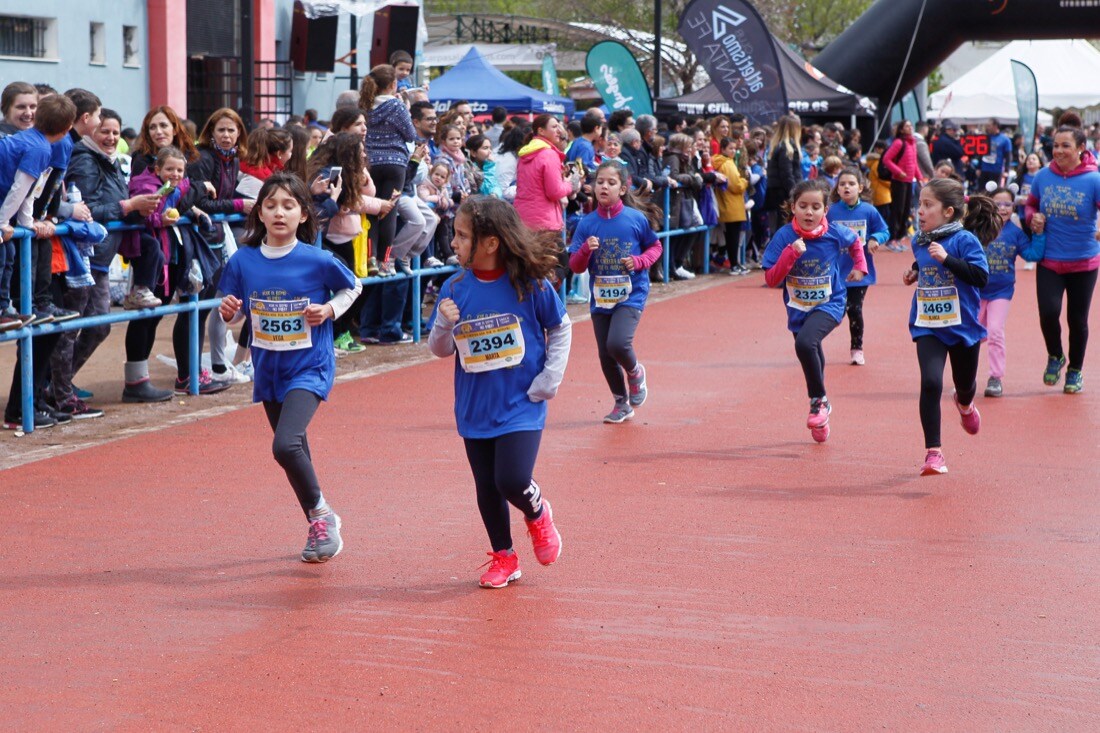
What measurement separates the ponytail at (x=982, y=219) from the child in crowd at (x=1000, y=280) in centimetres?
207

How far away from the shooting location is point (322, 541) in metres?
6.28

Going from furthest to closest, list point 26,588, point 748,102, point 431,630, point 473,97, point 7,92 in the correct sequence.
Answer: point 473,97 < point 748,102 < point 7,92 < point 26,588 < point 431,630

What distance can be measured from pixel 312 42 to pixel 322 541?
21.2 metres

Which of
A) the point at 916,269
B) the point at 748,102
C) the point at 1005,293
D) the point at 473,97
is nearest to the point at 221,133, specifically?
the point at 916,269

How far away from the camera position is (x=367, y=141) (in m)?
12.5

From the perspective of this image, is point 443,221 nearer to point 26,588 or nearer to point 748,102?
point 26,588

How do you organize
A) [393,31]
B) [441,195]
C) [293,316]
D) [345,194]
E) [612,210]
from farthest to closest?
1. [393,31]
2. [441,195]
3. [345,194]
4. [612,210]
5. [293,316]

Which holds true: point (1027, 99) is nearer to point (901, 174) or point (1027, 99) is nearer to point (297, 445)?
point (901, 174)

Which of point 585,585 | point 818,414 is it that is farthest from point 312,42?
point 585,585

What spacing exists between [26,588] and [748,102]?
787 inches

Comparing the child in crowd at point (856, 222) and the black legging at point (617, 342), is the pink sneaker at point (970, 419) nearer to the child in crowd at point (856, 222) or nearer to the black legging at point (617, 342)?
the black legging at point (617, 342)

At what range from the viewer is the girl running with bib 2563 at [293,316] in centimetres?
628

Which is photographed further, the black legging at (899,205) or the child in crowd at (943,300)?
the black legging at (899,205)

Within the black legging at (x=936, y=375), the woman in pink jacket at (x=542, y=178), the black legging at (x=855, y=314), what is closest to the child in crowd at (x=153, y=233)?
the woman in pink jacket at (x=542, y=178)
